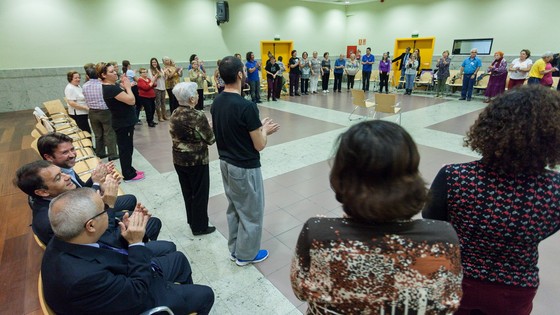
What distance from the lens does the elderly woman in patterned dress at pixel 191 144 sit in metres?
2.39

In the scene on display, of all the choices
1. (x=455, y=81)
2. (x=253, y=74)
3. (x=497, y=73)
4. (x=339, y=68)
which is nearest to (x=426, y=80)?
(x=455, y=81)

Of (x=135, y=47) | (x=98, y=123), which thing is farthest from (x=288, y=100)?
(x=98, y=123)

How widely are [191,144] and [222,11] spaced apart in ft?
31.3

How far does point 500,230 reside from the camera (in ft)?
3.26

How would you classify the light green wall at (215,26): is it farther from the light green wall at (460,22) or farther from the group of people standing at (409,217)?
the group of people standing at (409,217)

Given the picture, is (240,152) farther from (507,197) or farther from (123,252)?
(507,197)

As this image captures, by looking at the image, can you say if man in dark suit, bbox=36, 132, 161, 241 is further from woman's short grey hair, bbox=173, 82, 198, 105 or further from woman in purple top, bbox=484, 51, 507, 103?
woman in purple top, bbox=484, 51, 507, 103

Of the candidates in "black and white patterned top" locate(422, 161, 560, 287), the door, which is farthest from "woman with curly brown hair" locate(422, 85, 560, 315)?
the door

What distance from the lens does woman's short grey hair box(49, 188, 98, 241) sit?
1271 mm

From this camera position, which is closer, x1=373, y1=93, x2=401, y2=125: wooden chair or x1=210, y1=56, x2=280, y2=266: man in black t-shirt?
x1=210, y1=56, x2=280, y2=266: man in black t-shirt

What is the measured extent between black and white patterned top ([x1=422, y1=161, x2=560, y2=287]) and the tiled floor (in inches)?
18.7

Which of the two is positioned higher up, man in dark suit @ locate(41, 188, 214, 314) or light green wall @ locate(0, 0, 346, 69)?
light green wall @ locate(0, 0, 346, 69)

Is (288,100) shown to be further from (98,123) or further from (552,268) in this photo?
(552,268)

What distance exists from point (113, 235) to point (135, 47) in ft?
31.7
